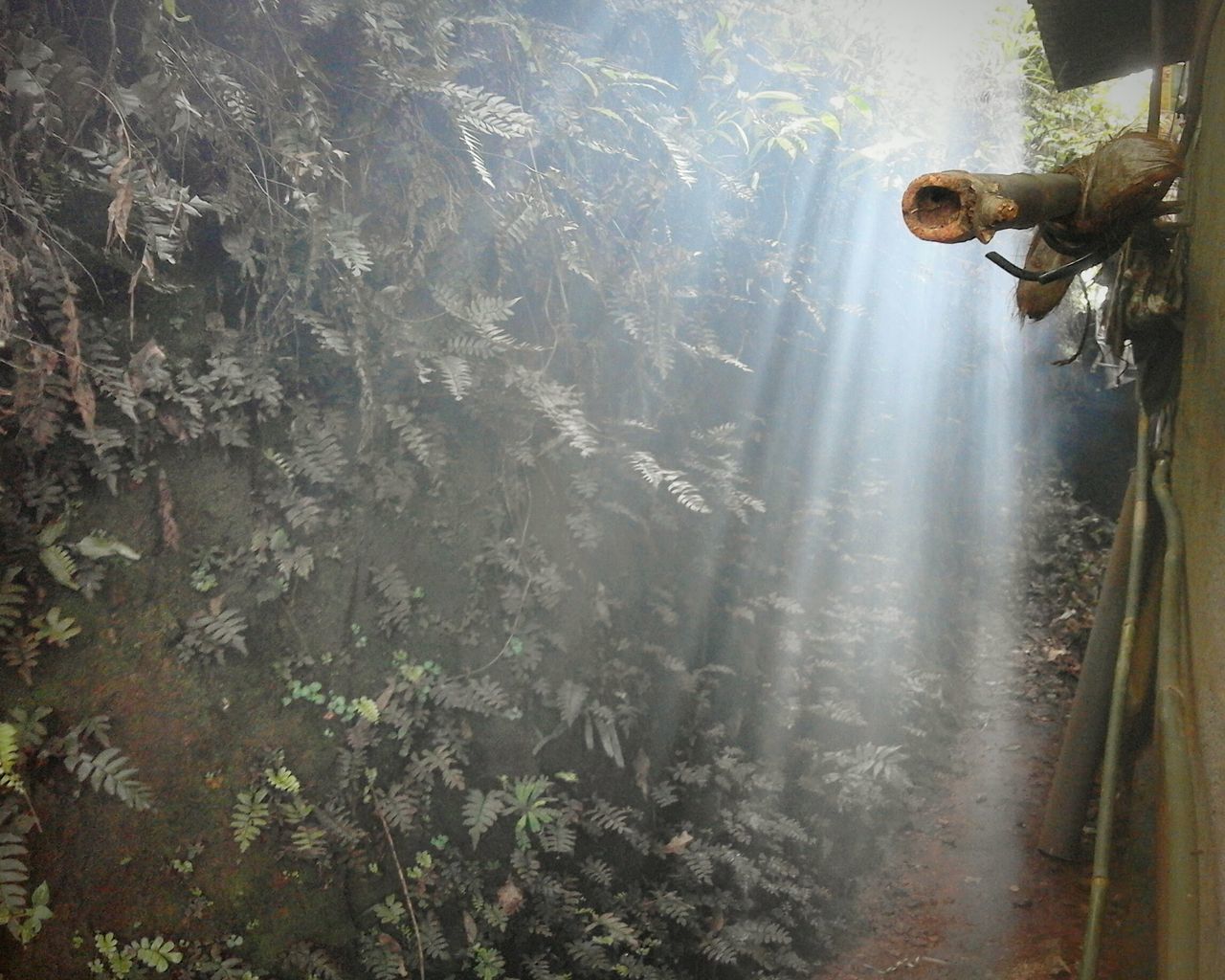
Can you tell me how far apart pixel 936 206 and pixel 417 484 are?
2.54 metres

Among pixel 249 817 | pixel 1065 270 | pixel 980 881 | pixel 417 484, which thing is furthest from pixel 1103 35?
pixel 249 817

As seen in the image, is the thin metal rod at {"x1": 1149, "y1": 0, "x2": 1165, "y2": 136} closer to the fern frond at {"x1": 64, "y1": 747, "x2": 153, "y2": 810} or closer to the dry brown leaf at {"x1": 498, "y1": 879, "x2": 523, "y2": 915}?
the dry brown leaf at {"x1": 498, "y1": 879, "x2": 523, "y2": 915}

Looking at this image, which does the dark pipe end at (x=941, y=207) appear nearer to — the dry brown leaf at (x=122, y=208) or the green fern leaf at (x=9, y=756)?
the dry brown leaf at (x=122, y=208)

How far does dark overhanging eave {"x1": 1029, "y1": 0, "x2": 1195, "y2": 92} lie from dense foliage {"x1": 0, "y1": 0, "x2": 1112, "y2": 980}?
5.43 feet

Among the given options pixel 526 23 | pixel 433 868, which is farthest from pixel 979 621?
pixel 526 23

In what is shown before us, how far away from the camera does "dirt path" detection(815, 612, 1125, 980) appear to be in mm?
3939

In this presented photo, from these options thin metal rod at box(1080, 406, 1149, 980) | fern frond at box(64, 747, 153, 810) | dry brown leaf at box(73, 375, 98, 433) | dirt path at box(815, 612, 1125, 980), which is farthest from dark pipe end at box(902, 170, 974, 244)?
dirt path at box(815, 612, 1125, 980)

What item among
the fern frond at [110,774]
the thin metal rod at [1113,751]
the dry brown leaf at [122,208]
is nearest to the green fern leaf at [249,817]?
the fern frond at [110,774]

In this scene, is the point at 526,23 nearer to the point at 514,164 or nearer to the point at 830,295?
the point at 514,164

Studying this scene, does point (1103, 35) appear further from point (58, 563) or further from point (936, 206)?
point (58, 563)

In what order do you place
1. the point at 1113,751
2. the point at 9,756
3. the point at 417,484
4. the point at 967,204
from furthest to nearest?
the point at 417,484 → the point at 9,756 → the point at 1113,751 → the point at 967,204

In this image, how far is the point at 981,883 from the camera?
14.3 ft

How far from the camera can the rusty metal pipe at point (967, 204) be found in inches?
70.5

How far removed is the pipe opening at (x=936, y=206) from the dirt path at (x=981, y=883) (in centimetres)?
349
